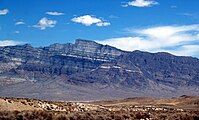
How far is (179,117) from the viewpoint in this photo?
5466 centimetres

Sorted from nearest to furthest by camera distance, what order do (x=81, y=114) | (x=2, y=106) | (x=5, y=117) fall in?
1. (x=5, y=117)
2. (x=81, y=114)
3. (x=2, y=106)

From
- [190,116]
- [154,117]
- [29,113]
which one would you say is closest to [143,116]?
[154,117]

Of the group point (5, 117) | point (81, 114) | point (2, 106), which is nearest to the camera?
point (5, 117)

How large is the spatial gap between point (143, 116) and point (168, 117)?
2823 millimetres

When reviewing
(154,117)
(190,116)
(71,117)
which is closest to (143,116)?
(154,117)

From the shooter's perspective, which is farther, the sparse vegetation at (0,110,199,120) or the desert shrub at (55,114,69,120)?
the desert shrub at (55,114,69,120)

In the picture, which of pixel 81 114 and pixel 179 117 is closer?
pixel 81 114

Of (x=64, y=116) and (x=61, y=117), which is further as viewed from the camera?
(x=64, y=116)

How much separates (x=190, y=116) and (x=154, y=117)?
4249 millimetres

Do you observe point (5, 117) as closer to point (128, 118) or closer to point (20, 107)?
point (20, 107)

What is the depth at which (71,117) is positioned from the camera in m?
48.8

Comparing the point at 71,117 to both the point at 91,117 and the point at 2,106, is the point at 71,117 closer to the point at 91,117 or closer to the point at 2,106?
the point at 91,117

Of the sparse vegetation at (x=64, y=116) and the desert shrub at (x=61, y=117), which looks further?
the desert shrub at (x=61, y=117)

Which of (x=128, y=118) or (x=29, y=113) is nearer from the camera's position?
(x=29, y=113)
